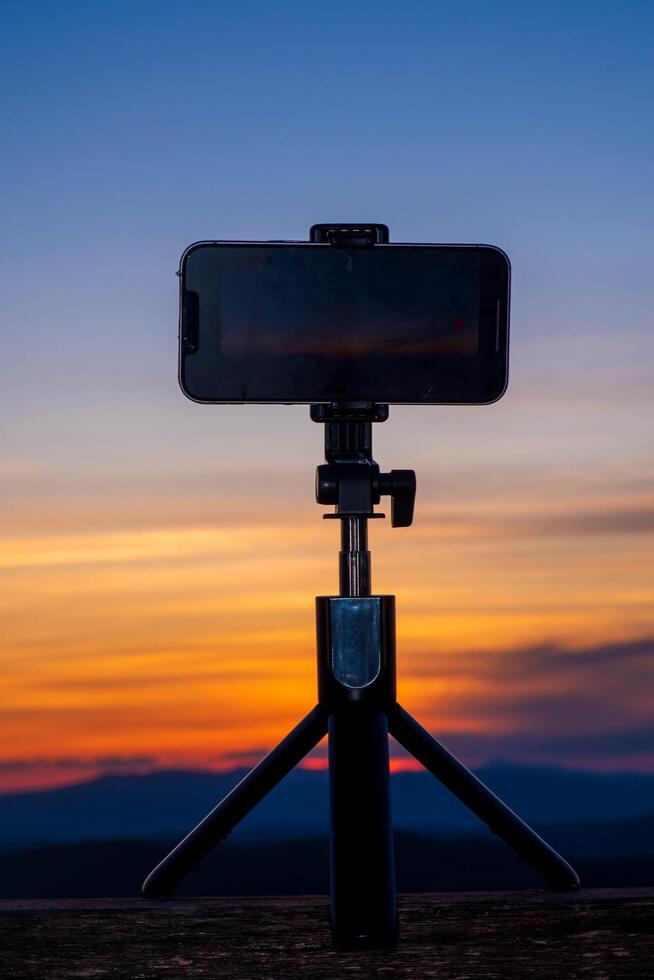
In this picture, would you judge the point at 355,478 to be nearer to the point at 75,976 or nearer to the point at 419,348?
the point at 419,348

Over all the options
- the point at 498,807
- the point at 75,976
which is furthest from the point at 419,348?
the point at 75,976

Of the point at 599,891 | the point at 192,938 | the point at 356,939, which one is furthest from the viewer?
the point at 599,891

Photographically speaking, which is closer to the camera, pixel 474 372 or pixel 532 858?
pixel 474 372

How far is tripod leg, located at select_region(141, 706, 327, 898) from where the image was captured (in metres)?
1.96

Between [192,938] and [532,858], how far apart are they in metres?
0.61

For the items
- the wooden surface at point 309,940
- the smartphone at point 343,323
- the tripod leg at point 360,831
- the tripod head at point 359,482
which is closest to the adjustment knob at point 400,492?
the tripod head at point 359,482

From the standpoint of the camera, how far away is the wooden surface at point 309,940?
1.90 meters

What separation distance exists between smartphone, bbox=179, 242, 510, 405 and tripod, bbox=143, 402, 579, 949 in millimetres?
83

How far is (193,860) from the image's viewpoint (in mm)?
2021

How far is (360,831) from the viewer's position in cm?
183

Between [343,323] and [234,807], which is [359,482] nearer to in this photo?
[343,323]

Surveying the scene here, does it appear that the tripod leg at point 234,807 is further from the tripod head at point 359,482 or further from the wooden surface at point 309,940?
the tripod head at point 359,482

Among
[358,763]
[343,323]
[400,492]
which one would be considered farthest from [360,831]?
[343,323]

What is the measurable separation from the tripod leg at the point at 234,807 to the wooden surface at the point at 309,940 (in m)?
0.05
